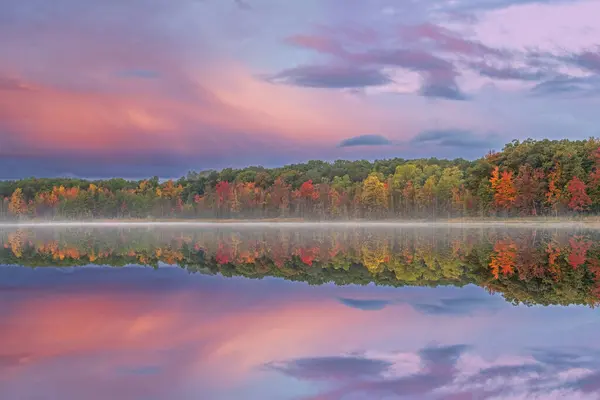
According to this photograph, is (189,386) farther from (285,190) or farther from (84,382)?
(285,190)

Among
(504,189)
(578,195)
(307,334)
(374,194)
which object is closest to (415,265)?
(307,334)

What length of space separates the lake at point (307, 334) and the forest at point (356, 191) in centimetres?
5158

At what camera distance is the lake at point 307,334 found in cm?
739

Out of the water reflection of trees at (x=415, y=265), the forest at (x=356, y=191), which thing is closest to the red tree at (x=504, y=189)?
the forest at (x=356, y=191)

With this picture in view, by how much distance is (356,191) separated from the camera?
102062 mm

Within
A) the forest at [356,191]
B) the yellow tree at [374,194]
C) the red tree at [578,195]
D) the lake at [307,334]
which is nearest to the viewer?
the lake at [307,334]

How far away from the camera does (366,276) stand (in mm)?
17734

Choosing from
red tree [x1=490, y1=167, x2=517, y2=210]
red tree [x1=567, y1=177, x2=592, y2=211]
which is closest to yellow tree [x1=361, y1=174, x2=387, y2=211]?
red tree [x1=490, y1=167, x2=517, y2=210]

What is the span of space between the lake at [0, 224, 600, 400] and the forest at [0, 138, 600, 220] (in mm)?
51580

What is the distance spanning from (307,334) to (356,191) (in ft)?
304

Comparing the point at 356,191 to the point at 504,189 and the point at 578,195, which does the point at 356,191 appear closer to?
the point at 504,189

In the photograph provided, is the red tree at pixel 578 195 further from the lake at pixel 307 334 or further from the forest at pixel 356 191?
the lake at pixel 307 334

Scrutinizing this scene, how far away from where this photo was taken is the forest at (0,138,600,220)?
223ft

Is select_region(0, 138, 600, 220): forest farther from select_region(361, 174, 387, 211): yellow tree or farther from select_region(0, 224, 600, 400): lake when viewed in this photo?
select_region(0, 224, 600, 400): lake
